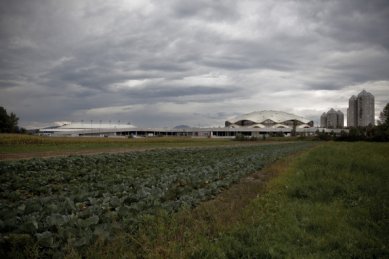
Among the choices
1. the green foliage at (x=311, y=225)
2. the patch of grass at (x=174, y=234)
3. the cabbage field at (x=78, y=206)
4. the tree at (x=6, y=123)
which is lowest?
the green foliage at (x=311, y=225)

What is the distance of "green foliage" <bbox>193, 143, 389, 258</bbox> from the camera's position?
6610mm

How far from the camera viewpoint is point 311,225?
8477 mm

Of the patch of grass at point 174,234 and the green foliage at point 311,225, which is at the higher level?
the patch of grass at point 174,234

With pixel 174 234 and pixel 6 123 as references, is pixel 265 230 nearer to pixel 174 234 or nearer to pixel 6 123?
pixel 174 234

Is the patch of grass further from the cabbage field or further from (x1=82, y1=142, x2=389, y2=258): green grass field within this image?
the cabbage field


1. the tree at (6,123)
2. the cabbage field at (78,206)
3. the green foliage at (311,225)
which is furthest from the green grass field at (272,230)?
the tree at (6,123)

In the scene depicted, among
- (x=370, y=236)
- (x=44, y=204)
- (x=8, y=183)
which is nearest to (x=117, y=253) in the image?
(x=44, y=204)

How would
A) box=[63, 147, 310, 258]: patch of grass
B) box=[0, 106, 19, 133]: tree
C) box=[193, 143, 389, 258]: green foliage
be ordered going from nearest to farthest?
box=[63, 147, 310, 258]: patch of grass, box=[193, 143, 389, 258]: green foliage, box=[0, 106, 19, 133]: tree

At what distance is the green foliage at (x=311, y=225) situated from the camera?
6610 mm

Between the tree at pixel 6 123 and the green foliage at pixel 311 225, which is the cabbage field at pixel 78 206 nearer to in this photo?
the green foliage at pixel 311 225

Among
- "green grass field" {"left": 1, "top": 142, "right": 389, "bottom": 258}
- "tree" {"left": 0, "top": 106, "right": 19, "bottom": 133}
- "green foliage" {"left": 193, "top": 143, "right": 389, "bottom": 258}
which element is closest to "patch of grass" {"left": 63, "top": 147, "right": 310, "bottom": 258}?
"green grass field" {"left": 1, "top": 142, "right": 389, "bottom": 258}

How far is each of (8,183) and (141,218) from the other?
30.1 feet

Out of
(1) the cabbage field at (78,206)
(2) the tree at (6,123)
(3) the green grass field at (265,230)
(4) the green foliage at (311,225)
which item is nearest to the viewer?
(1) the cabbage field at (78,206)

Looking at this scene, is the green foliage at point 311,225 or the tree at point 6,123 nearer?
the green foliage at point 311,225
